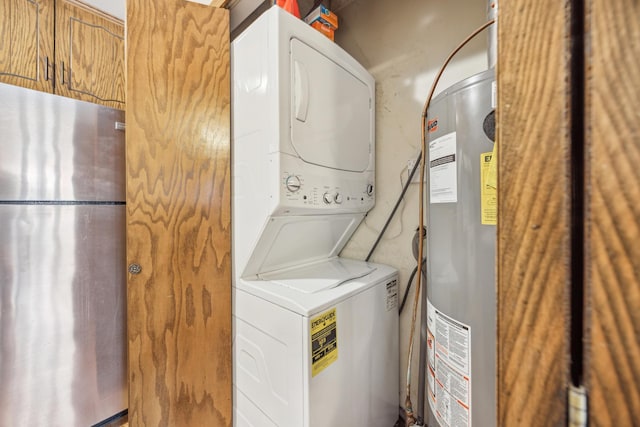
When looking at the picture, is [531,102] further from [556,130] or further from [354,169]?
[354,169]

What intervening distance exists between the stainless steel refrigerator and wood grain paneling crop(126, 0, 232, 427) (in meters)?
0.27

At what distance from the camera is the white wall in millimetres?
1300

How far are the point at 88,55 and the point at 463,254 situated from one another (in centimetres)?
253

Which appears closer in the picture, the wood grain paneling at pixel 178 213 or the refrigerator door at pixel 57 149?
the refrigerator door at pixel 57 149

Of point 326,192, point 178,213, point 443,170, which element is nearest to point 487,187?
point 443,170

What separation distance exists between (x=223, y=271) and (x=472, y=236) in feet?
3.83

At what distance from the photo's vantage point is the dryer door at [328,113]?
1098 mm

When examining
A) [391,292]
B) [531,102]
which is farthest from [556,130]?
[391,292]

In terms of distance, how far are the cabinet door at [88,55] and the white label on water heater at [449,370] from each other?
95.5 inches

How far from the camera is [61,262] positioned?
1175 millimetres

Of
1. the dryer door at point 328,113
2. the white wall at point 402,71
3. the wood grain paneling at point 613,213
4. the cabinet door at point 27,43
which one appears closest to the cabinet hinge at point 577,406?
the wood grain paneling at point 613,213

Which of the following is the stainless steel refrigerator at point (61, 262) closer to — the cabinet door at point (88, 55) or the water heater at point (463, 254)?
the cabinet door at point (88, 55)

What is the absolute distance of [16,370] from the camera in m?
1.08

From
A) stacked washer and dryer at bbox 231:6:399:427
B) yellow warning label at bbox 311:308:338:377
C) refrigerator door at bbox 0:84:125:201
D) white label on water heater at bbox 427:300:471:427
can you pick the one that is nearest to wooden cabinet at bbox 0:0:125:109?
refrigerator door at bbox 0:84:125:201
